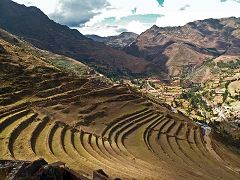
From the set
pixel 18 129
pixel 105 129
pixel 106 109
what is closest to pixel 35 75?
pixel 106 109

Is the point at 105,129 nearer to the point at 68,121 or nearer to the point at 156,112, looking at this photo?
the point at 68,121

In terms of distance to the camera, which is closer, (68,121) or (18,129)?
(18,129)

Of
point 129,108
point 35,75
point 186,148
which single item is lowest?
point 186,148

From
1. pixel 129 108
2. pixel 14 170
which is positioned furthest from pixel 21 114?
pixel 14 170

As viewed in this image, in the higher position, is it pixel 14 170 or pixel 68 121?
pixel 14 170

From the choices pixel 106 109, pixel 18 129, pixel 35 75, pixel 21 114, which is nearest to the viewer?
pixel 18 129

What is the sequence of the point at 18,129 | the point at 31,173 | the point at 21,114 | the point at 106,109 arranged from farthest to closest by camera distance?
the point at 106,109 < the point at 21,114 < the point at 18,129 < the point at 31,173
